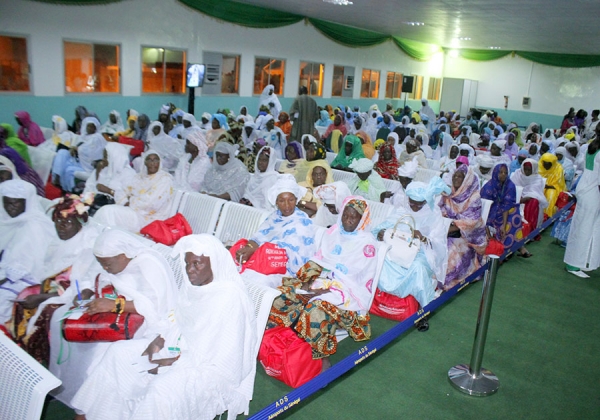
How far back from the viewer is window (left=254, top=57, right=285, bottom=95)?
14.7 meters

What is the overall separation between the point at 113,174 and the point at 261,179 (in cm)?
170

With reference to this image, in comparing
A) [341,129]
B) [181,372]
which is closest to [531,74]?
[341,129]

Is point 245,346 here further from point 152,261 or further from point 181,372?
point 152,261

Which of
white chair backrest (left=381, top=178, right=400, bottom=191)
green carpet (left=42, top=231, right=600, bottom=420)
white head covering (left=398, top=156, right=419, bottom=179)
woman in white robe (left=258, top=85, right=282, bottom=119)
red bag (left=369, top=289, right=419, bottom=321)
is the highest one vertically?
woman in white robe (left=258, top=85, right=282, bottom=119)

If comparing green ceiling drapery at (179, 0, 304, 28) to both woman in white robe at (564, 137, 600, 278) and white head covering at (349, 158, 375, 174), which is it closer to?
white head covering at (349, 158, 375, 174)

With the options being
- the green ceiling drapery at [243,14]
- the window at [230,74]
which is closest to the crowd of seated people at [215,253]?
the green ceiling drapery at [243,14]

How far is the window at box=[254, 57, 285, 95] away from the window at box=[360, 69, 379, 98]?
16.8 ft

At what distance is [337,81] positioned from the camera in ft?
60.0

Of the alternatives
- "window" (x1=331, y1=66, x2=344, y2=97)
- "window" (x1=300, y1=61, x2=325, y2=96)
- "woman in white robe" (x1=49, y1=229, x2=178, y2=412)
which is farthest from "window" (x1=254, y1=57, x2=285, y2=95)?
"woman in white robe" (x1=49, y1=229, x2=178, y2=412)

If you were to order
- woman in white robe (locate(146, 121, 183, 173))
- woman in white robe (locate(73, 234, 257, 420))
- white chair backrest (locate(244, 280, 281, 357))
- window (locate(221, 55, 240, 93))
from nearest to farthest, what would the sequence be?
woman in white robe (locate(73, 234, 257, 420))
white chair backrest (locate(244, 280, 281, 357))
woman in white robe (locate(146, 121, 183, 173))
window (locate(221, 55, 240, 93))

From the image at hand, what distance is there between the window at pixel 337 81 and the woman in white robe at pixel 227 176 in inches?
500

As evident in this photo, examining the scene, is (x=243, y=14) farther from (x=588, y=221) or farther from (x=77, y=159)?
(x=588, y=221)

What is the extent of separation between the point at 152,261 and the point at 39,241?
1295 millimetres

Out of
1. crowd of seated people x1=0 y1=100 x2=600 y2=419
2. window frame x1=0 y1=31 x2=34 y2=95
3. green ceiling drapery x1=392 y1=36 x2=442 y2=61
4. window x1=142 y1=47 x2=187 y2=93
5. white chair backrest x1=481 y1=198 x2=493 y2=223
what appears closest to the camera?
crowd of seated people x1=0 y1=100 x2=600 y2=419
